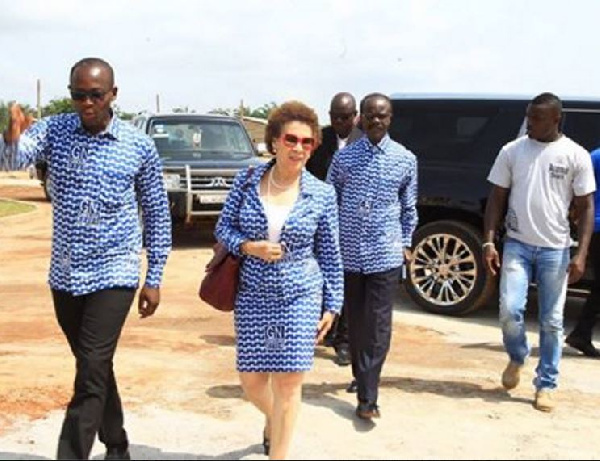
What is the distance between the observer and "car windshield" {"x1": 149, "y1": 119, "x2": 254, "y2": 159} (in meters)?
→ 14.0

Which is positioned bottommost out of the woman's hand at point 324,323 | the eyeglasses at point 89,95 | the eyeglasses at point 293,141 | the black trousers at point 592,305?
the black trousers at point 592,305

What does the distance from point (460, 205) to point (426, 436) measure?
370 centimetres

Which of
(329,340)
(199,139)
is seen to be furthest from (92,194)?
(199,139)

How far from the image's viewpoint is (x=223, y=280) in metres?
4.22

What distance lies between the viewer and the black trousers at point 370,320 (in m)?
5.38

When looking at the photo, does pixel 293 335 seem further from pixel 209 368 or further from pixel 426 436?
pixel 209 368

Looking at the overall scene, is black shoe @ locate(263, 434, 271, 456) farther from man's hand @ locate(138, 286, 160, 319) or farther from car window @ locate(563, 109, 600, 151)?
car window @ locate(563, 109, 600, 151)

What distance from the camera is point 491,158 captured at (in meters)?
8.48

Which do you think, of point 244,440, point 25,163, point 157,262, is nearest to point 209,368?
point 244,440

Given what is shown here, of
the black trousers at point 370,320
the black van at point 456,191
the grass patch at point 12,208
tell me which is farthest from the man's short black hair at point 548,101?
the grass patch at point 12,208

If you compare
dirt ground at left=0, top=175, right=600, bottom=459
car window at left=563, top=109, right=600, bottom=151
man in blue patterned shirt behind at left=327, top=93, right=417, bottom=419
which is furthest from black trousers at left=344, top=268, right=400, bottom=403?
car window at left=563, top=109, right=600, bottom=151

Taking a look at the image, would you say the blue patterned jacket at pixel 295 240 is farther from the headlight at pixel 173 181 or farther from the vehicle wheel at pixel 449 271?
the headlight at pixel 173 181

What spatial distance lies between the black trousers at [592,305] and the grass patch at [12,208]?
479 inches

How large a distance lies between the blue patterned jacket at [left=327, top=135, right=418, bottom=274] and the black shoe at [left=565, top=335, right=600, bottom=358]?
7.19 feet
